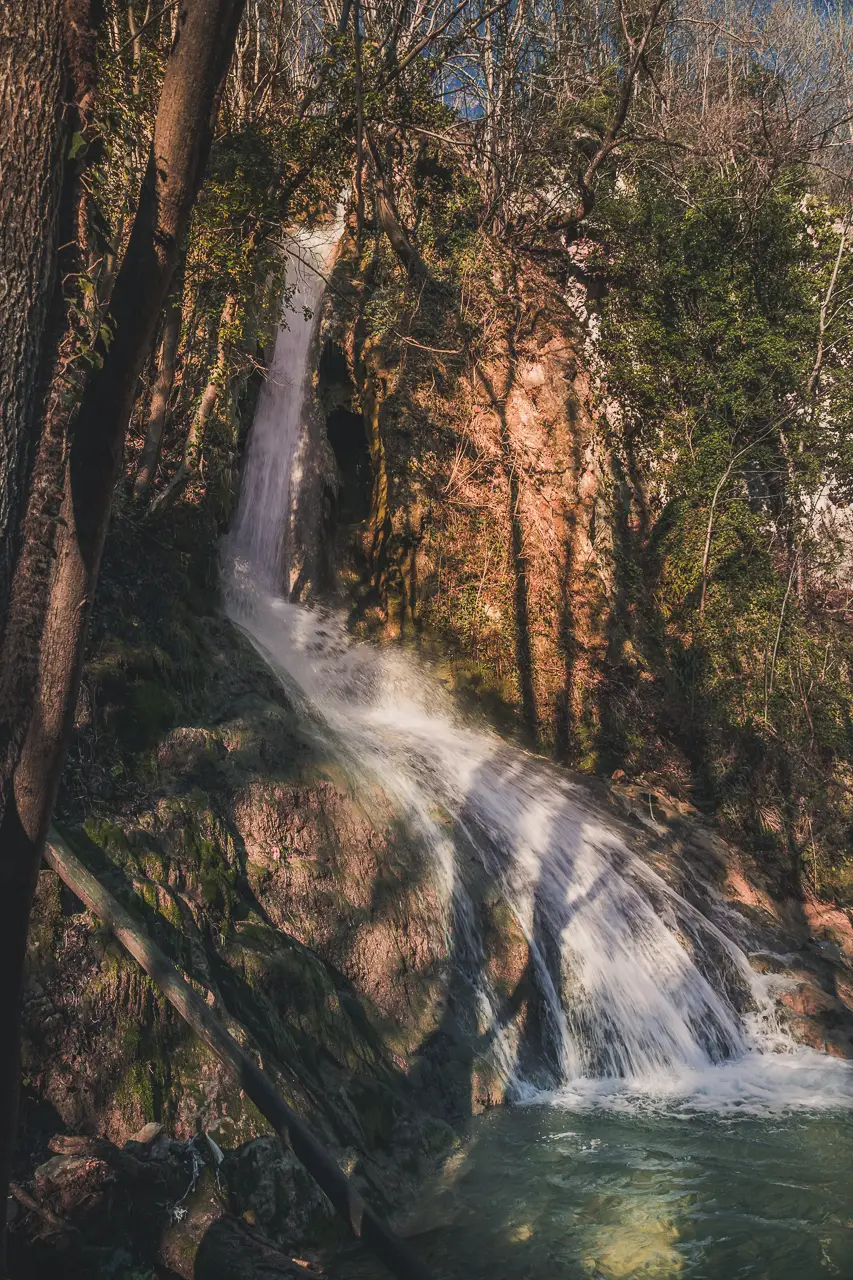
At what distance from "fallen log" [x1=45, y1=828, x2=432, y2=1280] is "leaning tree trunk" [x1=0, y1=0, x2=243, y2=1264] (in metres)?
0.92

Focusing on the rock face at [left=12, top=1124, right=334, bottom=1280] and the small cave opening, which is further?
the small cave opening

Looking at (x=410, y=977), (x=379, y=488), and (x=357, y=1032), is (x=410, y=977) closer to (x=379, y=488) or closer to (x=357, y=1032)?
(x=357, y=1032)

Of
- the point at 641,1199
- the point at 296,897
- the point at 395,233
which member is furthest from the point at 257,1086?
the point at 395,233

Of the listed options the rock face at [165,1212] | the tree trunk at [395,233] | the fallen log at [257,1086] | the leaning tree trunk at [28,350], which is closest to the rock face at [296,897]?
the rock face at [165,1212]

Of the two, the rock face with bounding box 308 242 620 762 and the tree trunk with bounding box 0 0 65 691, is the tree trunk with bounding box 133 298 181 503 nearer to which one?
the rock face with bounding box 308 242 620 762

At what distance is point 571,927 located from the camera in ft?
27.2

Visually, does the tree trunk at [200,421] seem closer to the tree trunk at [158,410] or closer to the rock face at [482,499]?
the tree trunk at [158,410]

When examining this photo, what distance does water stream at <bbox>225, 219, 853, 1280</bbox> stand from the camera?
5.21m

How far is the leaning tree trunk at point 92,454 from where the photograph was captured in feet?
9.33

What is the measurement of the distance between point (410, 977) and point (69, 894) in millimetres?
2949

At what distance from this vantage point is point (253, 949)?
5.84 meters

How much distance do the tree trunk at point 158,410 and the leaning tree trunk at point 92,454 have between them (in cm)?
652

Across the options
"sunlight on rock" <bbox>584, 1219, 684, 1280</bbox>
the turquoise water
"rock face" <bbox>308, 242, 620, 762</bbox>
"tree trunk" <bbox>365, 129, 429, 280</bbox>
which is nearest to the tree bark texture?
the turquoise water

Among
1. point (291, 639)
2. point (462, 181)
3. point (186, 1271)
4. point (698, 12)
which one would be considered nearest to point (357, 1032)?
point (186, 1271)
